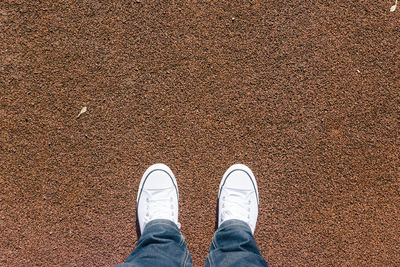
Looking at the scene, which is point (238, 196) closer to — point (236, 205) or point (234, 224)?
point (236, 205)

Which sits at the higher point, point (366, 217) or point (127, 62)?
point (127, 62)

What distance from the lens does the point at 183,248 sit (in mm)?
1437

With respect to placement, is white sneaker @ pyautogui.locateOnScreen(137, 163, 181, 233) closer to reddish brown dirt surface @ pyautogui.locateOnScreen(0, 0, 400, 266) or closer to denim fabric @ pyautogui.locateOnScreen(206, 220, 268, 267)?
reddish brown dirt surface @ pyautogui.locateOnScreen(0, 0, 400, 266)

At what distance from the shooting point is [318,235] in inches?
62.2

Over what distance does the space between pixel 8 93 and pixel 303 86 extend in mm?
1721

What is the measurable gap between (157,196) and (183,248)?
13.2 inches

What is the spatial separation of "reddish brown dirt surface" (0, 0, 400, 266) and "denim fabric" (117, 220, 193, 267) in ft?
→ 0.42

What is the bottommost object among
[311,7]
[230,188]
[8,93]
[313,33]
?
[230,188]

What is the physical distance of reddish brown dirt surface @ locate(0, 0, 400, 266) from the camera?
153 centimetres

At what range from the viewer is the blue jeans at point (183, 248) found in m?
1.32

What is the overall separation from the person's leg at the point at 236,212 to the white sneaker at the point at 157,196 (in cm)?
26

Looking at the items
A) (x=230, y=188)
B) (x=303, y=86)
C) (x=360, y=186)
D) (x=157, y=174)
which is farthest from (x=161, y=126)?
(x=360, y=186)

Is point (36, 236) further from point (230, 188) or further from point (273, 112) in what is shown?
point (273, 112)

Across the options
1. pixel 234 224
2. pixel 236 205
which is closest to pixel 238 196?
pixel 236 205
